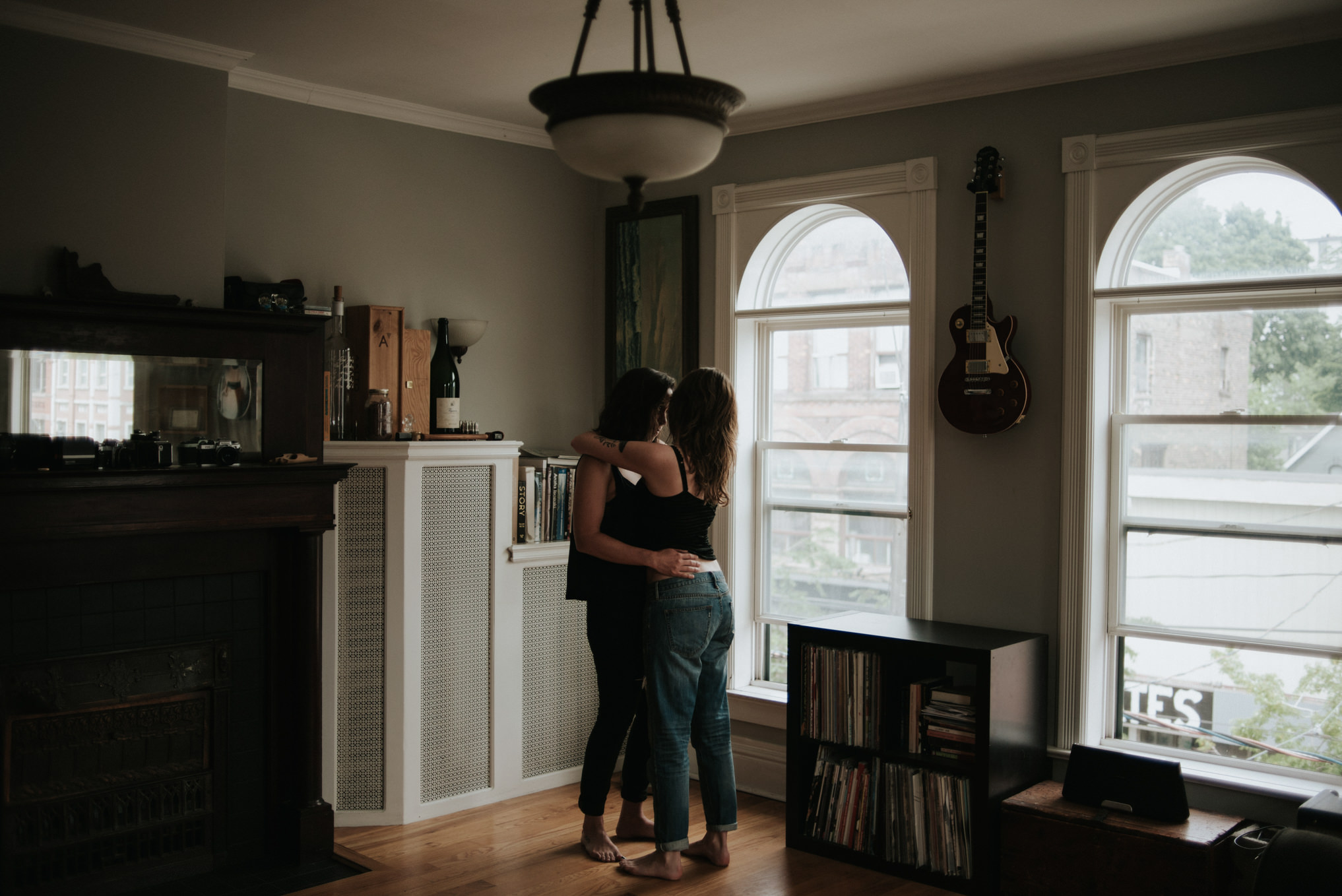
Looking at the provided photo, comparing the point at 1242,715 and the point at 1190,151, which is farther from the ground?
the point at 1190,151

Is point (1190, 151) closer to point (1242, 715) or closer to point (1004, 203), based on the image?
point (1004, 203)

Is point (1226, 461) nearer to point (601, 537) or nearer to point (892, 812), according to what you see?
point (892, 812)

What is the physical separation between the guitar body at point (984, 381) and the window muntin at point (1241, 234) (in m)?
0.46

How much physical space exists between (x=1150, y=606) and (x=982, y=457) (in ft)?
2.37

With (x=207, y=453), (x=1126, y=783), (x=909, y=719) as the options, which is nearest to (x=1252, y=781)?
(x=1126, y=783)

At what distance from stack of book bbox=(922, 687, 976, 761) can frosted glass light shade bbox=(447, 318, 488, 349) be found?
2.19 m

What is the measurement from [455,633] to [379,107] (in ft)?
6.58

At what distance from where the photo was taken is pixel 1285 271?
3248 mm

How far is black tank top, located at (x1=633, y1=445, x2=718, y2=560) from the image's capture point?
3195mm

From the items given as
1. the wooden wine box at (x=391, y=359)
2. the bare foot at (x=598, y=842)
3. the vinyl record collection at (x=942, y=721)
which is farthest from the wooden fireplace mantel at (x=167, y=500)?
the vinyl record collection at (x=942, y=721)

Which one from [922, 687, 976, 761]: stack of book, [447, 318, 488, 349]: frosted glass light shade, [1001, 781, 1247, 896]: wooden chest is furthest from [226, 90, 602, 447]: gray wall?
[1001, 781, 1247, 896]: wooden chest

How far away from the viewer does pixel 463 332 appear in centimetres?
421

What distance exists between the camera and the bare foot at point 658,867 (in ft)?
10.7

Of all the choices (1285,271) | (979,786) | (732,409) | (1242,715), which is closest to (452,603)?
(732,409)
